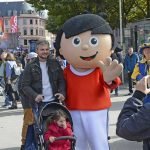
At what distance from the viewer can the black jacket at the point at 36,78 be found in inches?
206

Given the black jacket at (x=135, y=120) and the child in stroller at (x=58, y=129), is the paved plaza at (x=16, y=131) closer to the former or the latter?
the child in stroller at (x=58, y=129)

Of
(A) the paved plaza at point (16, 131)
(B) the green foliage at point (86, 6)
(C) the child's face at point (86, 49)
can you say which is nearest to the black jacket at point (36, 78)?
(C) the child's face at point (86, 49)

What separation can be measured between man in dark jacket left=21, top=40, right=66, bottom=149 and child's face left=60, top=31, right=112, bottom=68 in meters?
0.38

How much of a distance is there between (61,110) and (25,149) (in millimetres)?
1197

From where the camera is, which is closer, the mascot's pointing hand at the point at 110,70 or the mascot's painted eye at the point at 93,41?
the mascot's pointing hand at the point at 110,70

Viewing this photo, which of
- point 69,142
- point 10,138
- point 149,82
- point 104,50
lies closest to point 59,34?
point 104,50

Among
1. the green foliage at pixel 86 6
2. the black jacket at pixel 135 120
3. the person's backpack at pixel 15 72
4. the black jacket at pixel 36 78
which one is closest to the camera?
the black jacket at pixel 135 120

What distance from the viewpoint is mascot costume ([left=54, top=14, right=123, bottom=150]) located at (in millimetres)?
4863

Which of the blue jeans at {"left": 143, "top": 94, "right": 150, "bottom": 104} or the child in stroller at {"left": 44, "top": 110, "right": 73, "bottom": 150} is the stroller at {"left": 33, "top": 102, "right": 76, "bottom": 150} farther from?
the blue jeans at {"left": 143, "top": 94, "right": 150, "bottom": 104}

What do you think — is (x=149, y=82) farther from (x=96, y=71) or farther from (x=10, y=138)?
(x=10, y=138)

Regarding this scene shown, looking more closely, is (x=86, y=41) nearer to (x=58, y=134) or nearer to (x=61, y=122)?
(x=61, y=122)

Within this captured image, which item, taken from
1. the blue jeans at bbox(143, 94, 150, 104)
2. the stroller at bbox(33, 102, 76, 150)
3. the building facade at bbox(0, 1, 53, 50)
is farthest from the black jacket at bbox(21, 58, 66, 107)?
the building facade at bbox(0, 1, 53, 50)

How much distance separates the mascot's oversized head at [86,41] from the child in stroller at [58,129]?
61 centimetres

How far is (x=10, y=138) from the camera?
755cm
